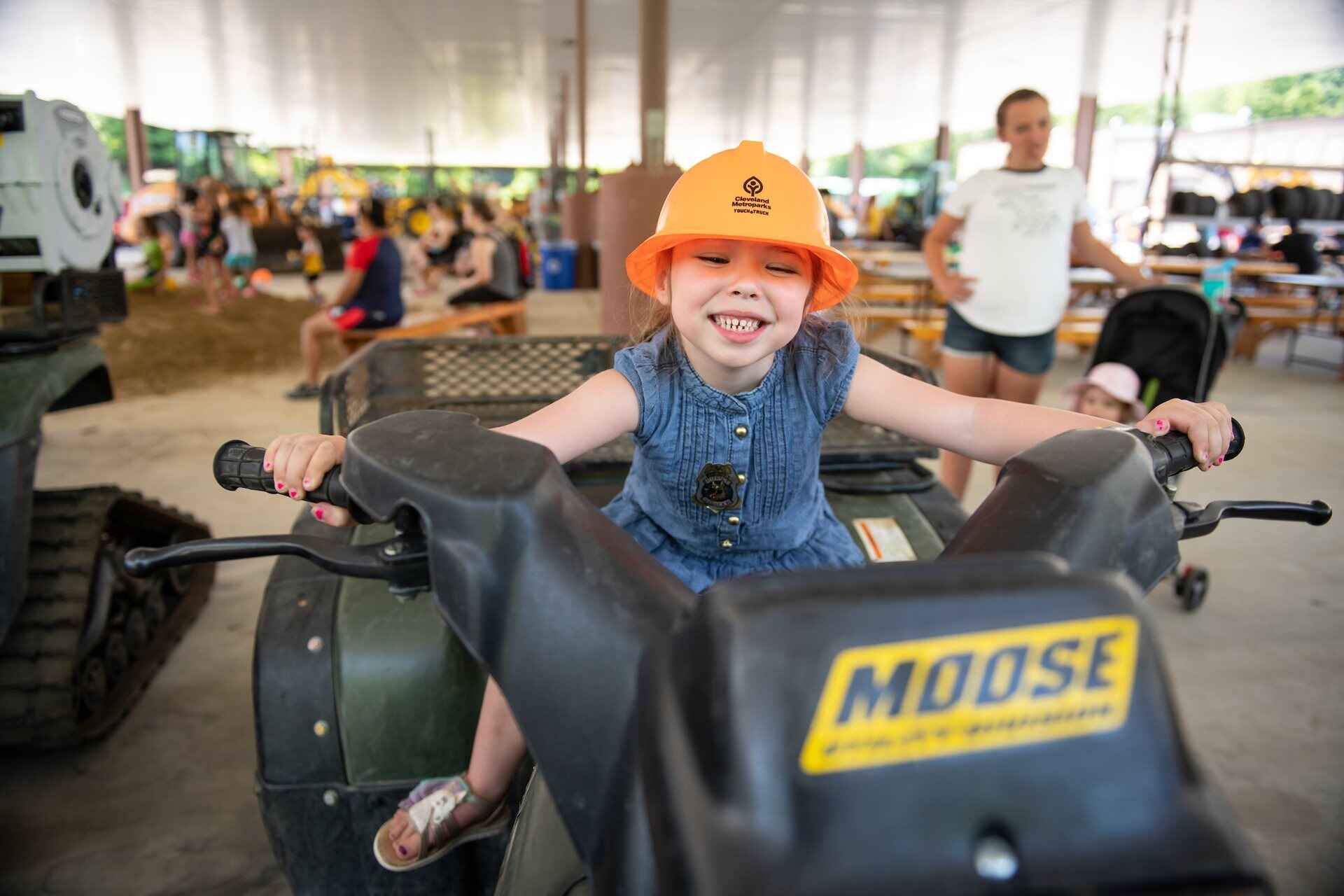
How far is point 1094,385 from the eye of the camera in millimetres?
3160

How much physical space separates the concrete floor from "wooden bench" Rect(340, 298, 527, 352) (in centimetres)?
171

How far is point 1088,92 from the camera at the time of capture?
16.2 m

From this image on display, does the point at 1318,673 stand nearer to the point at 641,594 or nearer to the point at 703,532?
the point at 703,532

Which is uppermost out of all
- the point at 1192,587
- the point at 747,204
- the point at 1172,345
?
the point at 747,204

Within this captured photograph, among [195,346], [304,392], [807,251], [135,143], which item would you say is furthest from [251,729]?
[135,143]

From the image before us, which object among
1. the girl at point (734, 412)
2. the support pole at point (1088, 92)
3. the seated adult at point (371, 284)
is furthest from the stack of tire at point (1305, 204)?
the girl at point (734, 412)

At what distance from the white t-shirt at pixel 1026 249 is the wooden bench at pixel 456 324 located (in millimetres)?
3400

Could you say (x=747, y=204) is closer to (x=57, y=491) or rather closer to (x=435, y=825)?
(x=435, y=825)

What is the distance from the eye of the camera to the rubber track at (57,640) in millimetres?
2332

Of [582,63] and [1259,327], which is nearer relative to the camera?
[1259,327]

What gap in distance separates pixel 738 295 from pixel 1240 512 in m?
0.69

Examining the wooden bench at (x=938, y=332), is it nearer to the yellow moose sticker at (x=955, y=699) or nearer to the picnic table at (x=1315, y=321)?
the picnic table at (x=1315, y=321)

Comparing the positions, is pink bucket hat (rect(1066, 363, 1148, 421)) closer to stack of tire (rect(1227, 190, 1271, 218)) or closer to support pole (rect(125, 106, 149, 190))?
stack of tire (rect(1227, 190, 1271, 218))

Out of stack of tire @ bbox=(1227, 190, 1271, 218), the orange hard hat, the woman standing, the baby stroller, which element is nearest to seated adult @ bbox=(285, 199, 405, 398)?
the woman standing
